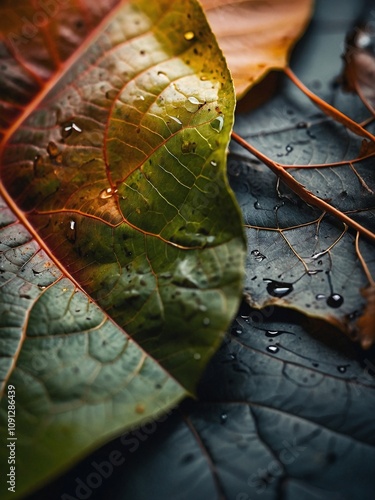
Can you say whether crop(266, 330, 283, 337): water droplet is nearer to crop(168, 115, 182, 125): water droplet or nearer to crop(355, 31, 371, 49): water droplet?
crop(168, 115, 182, 125): water droplet

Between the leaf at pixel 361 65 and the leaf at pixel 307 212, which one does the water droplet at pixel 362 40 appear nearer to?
the leaf at pixel 361 65

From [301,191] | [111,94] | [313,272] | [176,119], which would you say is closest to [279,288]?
[313,272]

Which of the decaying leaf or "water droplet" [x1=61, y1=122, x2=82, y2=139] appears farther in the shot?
"water droplet" [x1=61, y1=122, x2=82, y2=139]

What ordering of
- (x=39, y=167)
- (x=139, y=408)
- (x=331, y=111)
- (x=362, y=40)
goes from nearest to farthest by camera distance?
(x=139, y=408), (x=39, y=167), (x=331, y=111), (x=362, y=40)

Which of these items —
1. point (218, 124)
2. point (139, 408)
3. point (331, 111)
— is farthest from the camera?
point (331, 111)

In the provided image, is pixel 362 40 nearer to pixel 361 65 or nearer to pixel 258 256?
pixel 361 65

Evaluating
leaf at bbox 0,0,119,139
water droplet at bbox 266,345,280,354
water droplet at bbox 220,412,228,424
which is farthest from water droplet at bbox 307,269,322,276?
leaf at bbox 0,0,119,139
